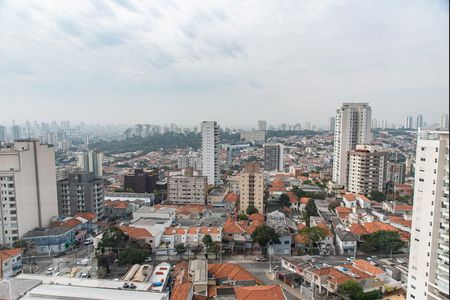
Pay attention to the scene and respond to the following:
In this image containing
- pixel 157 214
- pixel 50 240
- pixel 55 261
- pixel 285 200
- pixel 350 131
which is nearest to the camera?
pixel 55 261

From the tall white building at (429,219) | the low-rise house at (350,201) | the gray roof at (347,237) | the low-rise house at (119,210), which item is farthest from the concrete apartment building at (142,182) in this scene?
the tall white building at (429,219)

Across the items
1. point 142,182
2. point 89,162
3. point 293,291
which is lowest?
point 293,291

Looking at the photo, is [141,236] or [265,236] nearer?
[265,236]

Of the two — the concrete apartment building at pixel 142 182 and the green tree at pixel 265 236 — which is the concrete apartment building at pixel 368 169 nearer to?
the green tree at pixel 265 236

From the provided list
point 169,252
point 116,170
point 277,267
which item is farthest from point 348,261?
point 116,170

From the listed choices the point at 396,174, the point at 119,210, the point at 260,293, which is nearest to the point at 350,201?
the point at 396,174

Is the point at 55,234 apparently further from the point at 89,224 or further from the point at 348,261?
the point at 348,261

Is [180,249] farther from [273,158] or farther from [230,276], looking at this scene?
[273,158]
